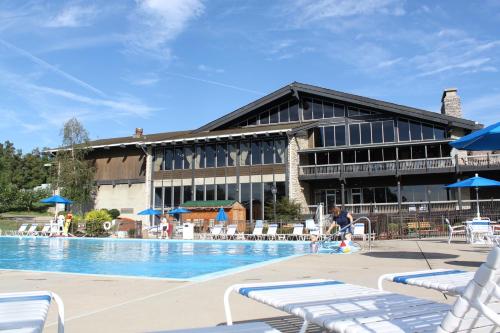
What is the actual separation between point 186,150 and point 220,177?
3540 millimetres

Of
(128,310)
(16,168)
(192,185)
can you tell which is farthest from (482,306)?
(16,168)

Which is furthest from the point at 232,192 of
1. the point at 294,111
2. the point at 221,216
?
the point at 294,111

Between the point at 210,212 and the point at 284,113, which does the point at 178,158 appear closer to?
the point at 210,212

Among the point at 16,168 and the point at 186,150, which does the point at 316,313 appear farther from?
the point at 16,168

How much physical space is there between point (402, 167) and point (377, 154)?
7.20 ft

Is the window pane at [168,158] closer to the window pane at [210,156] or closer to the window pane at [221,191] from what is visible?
the window pane at [210,156]

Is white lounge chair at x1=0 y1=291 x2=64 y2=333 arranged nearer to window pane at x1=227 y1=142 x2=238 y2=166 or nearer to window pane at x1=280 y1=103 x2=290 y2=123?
window pane at x1=227 y1=142 x2=238 y2=166

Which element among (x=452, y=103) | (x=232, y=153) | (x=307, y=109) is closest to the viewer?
(x=452, y=103)

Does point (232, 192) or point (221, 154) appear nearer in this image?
point (232, 192)

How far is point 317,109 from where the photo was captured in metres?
31.2

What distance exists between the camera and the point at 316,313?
8.30 feet

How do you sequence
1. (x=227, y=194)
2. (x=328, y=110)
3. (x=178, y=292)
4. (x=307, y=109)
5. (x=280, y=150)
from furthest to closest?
(x=307, y=109), (x=328, y=110), (x=227, y=194), (x=280, y=150), (x=178, y=292)

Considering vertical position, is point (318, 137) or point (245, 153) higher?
point (318, 137)

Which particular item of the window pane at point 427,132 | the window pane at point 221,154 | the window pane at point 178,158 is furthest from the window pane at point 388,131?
the window pane at point 178,158
